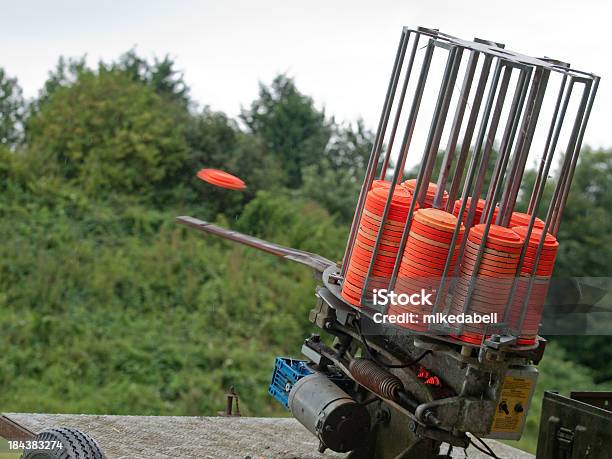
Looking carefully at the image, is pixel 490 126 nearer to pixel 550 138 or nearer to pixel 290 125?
pixel 550 138

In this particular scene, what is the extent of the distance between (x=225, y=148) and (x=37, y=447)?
12234 mm

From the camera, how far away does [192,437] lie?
7.37 m

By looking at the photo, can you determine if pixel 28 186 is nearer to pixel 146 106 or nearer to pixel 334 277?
pixel 146 106

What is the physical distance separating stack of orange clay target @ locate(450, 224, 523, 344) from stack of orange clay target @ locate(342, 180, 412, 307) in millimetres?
426

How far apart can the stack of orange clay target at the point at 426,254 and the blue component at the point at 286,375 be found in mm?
1729

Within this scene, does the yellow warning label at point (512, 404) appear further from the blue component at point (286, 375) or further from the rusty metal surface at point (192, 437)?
the rusty metal surface at point (192, 437)

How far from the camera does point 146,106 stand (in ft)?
57.1

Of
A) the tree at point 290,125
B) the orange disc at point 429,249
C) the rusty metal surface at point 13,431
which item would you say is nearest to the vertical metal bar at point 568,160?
the orange disc at point 429,249

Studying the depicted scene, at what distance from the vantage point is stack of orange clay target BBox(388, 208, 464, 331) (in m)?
5.31

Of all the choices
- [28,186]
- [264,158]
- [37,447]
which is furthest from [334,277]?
[264,158]

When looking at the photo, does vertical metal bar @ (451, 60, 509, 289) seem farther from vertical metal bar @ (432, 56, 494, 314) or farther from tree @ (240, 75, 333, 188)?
tree @ (240, 75, 333, 188)

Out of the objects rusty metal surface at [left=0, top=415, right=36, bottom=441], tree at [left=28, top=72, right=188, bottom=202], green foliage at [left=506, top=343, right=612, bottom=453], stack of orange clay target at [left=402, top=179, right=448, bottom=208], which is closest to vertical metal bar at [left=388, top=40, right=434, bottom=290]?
stack of orange clay target at [left=402, top=179, right=448, bottom=208]

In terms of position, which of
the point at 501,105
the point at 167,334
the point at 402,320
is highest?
the point at 501,105

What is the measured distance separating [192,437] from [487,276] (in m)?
3.06
